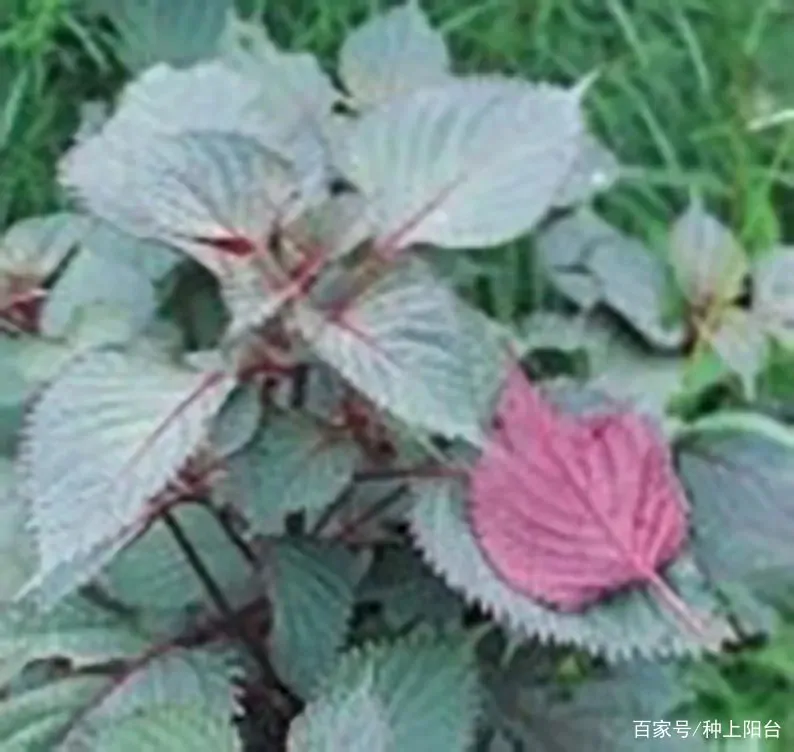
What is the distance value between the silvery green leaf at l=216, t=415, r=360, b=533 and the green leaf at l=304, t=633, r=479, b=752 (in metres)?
0.07

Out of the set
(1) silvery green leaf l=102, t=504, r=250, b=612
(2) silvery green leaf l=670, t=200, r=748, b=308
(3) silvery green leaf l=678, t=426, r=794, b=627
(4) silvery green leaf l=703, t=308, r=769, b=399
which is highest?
(1) silvery green leaf l=102, t=504, r=250, b=612

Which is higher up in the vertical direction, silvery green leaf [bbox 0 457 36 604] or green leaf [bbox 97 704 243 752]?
silvery green leaf [bbox 0 457 36 604]

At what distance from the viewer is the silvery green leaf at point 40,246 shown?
0.95 metres

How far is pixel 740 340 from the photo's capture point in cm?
108

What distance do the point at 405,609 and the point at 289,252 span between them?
0.63ft

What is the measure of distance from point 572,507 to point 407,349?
0.10m

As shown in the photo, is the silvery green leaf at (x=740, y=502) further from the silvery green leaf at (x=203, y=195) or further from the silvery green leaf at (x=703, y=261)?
the silvery green leaf at (x=703, y=261)

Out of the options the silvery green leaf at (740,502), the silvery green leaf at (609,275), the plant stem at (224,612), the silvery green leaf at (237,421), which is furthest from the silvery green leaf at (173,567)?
the silvery green leaf at (609,275)

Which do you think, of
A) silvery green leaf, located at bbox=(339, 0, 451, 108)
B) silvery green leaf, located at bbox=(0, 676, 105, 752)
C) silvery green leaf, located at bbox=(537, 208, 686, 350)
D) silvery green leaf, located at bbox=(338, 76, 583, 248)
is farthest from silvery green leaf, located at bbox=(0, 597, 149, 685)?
silvery green leaf, located at bbox=(537, 208, 686, 350)

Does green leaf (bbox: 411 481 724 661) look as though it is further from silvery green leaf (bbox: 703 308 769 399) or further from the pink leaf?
silvery green leaf (bbox: 703 308 769 399)

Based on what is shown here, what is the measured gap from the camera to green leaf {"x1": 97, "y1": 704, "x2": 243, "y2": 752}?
0.67 meters

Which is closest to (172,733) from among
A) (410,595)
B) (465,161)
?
(410,595)

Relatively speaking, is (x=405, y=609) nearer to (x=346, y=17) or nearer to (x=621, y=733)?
(x=621, y=733)

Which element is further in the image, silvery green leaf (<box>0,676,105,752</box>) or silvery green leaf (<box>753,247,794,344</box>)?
silvery green leaf (<box>753,247,794,344</box>)
